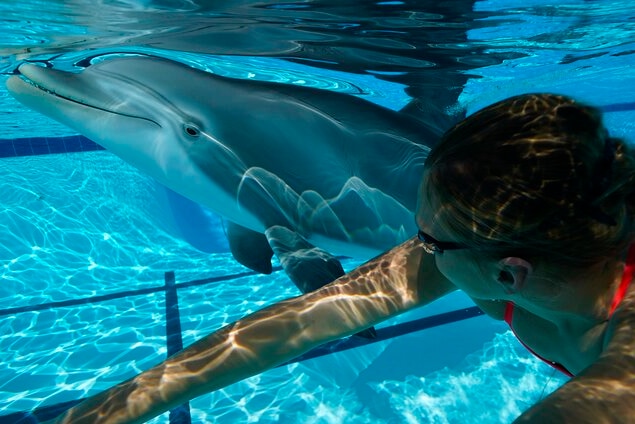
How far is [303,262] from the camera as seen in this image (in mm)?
3984

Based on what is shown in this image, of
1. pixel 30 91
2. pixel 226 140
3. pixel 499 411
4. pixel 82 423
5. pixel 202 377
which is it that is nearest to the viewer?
pixel 82 423

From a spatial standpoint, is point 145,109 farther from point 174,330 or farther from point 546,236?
point 546,236

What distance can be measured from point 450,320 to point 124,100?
492cm

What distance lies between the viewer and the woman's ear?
142cm

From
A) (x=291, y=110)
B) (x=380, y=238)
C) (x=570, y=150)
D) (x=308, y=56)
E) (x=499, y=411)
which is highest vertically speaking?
(x=308, y=56)

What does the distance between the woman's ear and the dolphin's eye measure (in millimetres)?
3422

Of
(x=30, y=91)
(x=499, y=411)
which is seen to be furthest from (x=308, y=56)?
(x=499, y=411)

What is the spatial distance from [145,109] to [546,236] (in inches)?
150

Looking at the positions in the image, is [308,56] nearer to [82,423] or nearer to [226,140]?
[226,140]

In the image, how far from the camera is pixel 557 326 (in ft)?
6.03

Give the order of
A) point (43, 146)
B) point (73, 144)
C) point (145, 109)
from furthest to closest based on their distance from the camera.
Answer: point (43, 146), point (73, 144), point (145, 109)

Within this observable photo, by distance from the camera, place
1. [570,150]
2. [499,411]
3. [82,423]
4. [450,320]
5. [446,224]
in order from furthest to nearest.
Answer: [450,320] < [499,411] < [82,423] < [446,224] < [570,150]

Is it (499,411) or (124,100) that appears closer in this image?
(124,100)

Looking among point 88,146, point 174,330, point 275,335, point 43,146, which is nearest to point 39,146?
point 43,146
